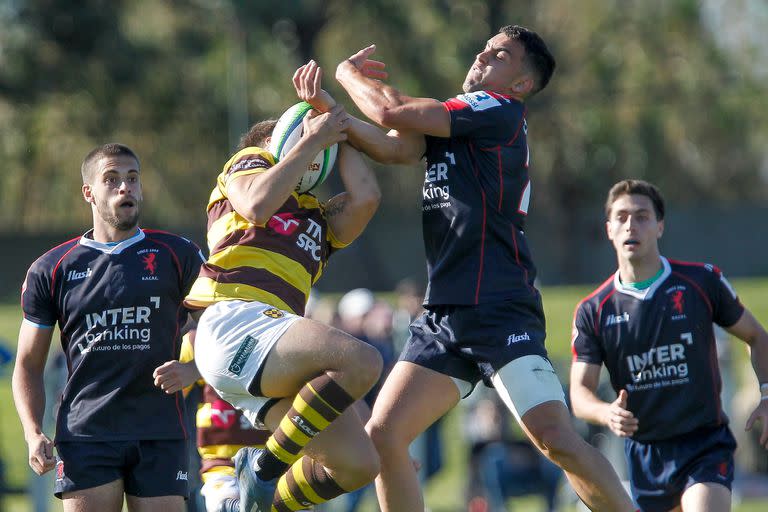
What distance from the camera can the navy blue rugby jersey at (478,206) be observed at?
18.9ft

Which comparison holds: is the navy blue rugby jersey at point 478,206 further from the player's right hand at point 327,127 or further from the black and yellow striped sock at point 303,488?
the black and yellow striped sock at point 303,488

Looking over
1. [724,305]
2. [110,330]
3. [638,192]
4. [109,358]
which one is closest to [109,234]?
[110,330]

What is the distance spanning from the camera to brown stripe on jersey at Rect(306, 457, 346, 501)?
5129 mm

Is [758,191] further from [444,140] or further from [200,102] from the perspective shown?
[444,140]

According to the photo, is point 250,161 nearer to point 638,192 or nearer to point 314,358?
point 314,358

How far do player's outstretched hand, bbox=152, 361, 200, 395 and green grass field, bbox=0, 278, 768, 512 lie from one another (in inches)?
230

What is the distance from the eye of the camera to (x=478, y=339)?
565 cm

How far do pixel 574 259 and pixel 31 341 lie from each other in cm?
2931

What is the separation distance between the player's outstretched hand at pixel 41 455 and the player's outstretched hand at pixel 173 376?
645 millimetres

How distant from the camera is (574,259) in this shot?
34.3 metres

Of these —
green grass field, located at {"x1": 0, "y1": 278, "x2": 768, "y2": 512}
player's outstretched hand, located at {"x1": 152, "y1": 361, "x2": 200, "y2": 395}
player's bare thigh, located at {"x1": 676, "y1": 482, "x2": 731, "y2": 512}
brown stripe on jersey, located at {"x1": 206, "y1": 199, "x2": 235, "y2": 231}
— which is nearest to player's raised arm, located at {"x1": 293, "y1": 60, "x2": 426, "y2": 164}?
brown stripe on jersey, located at {"x1": 206, "y1": 199, "x2": 235, "y2": 231}

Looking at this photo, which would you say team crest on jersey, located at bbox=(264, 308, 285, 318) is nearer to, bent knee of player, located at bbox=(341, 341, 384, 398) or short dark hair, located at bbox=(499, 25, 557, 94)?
bent knee of player, located at bbox=(341, 341, 384, 398)

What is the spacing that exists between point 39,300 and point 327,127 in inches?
71.7

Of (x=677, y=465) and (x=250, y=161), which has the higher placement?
(x=250, y=161)
